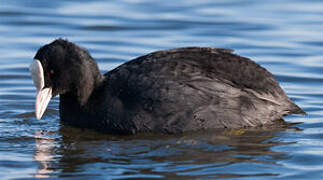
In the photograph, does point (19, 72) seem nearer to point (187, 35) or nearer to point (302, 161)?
point (187, 35)

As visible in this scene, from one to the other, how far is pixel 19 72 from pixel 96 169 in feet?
14.2

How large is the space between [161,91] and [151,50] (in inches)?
157

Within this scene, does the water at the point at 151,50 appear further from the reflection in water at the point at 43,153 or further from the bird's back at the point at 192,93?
the bird's back at the point at 192,93

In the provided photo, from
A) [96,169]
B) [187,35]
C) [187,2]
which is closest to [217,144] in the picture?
[96,169]

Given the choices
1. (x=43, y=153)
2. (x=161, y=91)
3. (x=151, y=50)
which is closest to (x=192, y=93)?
(x=161, y=91)

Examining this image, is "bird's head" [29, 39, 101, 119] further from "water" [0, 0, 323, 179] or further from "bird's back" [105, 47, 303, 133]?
"water" [0, 0, 323, 179]

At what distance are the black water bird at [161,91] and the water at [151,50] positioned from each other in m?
0.16

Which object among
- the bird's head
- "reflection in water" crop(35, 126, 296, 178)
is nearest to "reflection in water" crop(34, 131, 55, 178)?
"reflection in water" crop(35, 126, 296, 178)

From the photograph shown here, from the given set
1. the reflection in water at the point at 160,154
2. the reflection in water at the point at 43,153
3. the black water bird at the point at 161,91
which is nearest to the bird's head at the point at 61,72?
the black water bird at the point at 161,91

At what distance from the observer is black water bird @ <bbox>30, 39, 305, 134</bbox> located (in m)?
7.89

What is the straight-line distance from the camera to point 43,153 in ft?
24.5

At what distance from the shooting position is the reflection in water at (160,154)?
268 inches

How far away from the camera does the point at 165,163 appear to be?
7.04m

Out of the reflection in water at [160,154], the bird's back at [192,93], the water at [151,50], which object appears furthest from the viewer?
the bird's back at [192,93]
